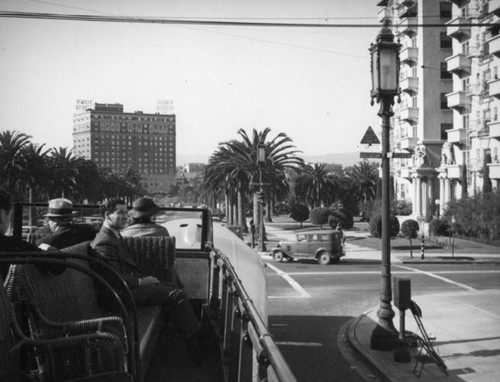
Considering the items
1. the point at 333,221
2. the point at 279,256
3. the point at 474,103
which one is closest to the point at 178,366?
the point at 279,256

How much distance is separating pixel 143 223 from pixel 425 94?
53.1 meters

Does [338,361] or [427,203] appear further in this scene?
[427,203]

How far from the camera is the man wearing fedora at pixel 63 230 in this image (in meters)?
5.27

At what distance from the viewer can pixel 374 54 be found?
11.0 metres

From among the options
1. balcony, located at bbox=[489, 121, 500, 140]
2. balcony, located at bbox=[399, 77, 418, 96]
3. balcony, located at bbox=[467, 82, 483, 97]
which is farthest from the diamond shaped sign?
balcony, located at bbox=[399, 77, 418, 96]

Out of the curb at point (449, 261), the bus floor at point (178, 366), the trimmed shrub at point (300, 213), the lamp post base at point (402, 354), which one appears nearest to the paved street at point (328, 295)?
the lamp post base at point (402, 354)

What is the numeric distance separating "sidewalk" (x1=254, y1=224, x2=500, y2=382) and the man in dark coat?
17.1ft

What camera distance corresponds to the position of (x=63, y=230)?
5.45m

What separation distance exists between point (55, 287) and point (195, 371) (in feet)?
5.86

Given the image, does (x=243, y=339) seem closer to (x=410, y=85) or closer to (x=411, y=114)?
(x=411, y=114)

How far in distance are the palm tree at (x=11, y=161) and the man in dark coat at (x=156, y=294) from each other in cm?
3249

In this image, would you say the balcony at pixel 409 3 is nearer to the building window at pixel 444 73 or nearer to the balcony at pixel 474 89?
the building window at pixel 444 73

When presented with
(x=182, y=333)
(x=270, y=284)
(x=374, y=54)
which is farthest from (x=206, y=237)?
(x=270, y=284)

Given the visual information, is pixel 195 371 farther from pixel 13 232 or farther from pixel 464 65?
pixel 464 65
